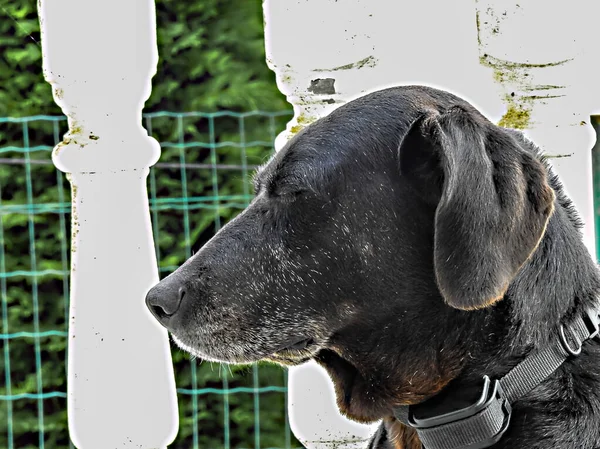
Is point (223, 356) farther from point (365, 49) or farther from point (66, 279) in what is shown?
point (66, 279)

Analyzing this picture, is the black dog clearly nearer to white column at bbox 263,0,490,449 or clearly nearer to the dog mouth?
the dog mouth

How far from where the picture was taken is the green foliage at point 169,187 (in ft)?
15.2

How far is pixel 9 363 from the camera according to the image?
4637mm

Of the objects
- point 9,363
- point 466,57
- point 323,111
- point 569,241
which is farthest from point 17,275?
point 569,241

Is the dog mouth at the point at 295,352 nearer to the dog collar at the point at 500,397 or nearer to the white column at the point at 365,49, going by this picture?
the dog collar at the point at 500,397

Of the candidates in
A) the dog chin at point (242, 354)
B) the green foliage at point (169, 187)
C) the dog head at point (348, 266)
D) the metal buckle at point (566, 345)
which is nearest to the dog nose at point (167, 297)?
the dog head at point (348, 266)

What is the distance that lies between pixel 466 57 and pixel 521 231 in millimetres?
1342

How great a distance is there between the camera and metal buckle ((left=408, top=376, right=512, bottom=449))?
2047mm

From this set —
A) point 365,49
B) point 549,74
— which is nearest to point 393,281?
point 365,49

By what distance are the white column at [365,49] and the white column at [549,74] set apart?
0.21ft

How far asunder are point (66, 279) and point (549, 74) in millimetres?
2507

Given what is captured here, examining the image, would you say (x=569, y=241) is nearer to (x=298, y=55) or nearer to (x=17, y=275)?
(x=298, y=55)

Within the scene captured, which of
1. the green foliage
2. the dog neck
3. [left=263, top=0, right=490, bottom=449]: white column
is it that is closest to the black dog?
the dog neck

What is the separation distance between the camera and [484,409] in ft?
6.69
